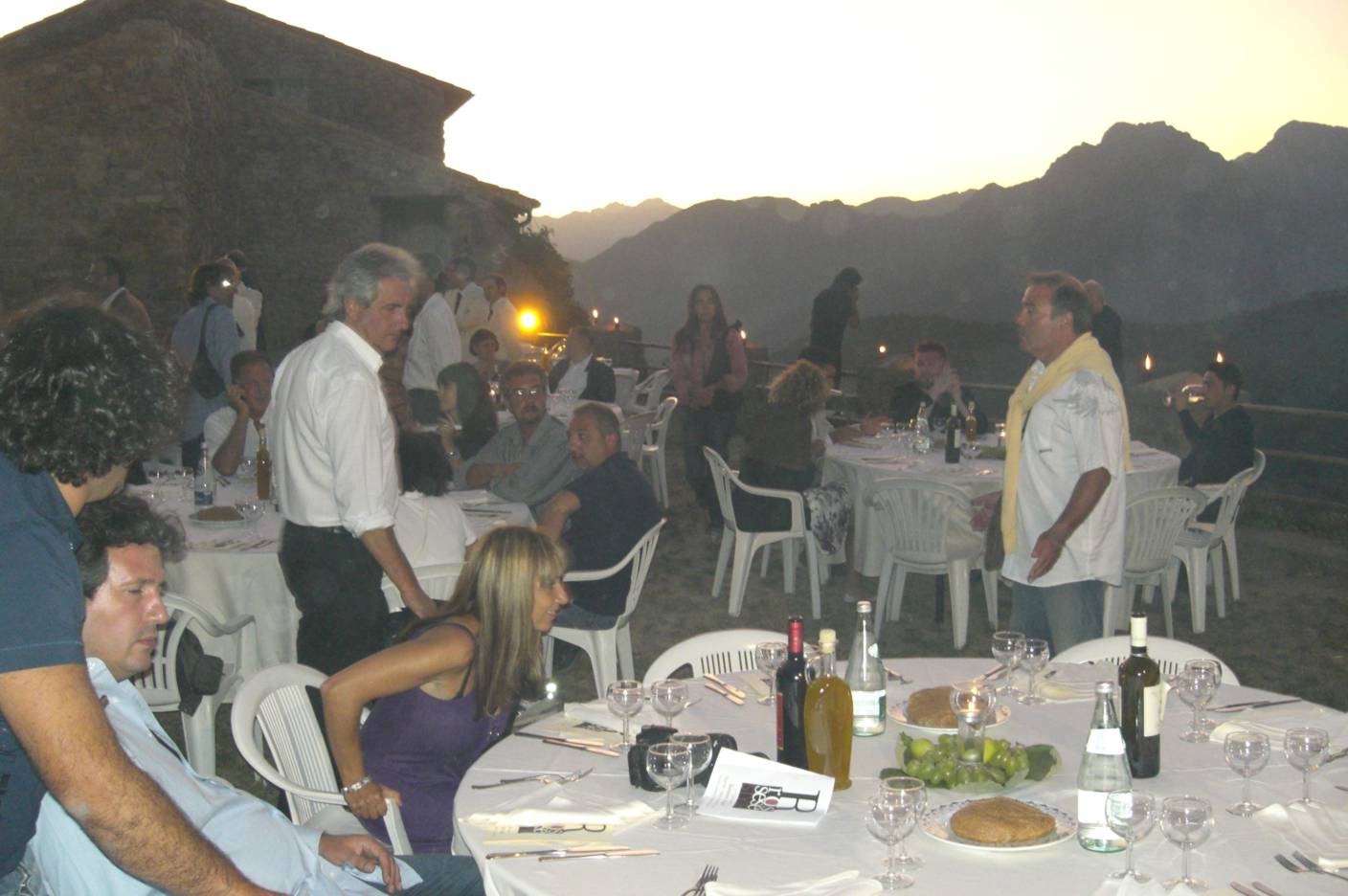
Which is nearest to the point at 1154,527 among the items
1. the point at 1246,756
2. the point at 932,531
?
the point at 932,531

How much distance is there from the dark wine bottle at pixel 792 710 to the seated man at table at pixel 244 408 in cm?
396

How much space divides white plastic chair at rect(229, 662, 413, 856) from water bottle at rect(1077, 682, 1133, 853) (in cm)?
146

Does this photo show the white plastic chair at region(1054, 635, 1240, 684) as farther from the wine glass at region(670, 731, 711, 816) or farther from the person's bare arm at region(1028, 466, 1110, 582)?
the wine glass at region(670, 731, 711, 816)

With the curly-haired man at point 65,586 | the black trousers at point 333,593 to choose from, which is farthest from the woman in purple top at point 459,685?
the curly-haired man at point 65,586

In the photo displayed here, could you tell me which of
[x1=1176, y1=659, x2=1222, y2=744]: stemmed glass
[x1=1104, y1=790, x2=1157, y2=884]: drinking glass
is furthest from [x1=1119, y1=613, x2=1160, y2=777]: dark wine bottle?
[x1=1104, y1=790, x2=1157, y2=884]: drinking glass

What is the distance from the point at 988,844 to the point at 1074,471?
2.18 meters

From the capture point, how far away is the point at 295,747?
305 centimetres

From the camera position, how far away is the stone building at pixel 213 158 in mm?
15836

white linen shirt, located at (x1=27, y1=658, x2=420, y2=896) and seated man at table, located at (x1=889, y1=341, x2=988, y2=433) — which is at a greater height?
seated man at table, located at (x1=889, y1=341, x2=988, y2=433)

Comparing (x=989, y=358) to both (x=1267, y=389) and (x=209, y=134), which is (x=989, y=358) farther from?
(x=209, y=134)

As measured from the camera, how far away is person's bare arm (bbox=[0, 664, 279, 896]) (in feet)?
5.09

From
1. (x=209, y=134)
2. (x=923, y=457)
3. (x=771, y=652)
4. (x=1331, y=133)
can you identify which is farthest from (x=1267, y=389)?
(x=771, y=652)

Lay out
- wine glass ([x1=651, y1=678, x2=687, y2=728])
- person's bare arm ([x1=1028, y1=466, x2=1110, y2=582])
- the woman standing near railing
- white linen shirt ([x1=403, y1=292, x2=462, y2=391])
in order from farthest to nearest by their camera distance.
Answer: white linen shirt ([x1=403, y1=292, x2=462, y2=391])
the woman standing near railing
person's bare arm ([x1=1028, y1=466, x2=1110, y2=582])
wine glass ([x1=651, y1=678, x2=687, y2=728])

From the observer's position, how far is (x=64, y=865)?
6.50 ft
